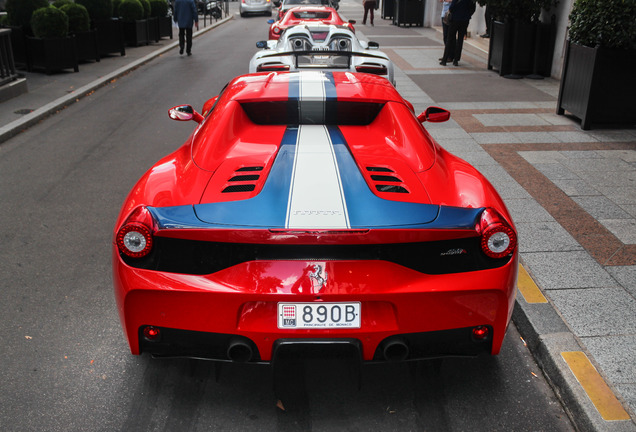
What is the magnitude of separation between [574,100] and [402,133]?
649 centimetres

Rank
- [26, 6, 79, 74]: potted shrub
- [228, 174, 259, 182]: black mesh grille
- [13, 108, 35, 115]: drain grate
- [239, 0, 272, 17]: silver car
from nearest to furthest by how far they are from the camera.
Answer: [228, 174, 259, 182]: black mesh grille
[13, 108, 35, 115]: drain grate
[26, 6, 79, 74]: potted shrub
[239, 0, 272, 17]: silver car

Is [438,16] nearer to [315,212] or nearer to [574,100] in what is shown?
[574,100]

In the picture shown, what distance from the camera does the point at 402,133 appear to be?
3.76 meters

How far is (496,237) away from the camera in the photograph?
9.18 feet

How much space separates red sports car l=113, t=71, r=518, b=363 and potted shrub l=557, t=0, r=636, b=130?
6543mm

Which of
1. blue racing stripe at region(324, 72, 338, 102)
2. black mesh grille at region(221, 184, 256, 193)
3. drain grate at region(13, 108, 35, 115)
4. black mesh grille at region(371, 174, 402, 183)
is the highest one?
blue racing stripe at region(324, 72, 338, 102)

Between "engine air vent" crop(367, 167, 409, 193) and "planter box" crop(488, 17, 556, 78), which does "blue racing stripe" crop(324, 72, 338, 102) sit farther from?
"planter box" crop(488, 17, 556, 78)

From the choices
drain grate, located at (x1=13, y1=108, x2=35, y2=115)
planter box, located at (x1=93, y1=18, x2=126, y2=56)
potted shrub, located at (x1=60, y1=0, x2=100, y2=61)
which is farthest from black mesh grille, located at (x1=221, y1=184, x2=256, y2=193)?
planter box, located at (x1=93, y1=18, x2=126, y2=56)

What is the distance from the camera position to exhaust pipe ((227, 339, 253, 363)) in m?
2.73

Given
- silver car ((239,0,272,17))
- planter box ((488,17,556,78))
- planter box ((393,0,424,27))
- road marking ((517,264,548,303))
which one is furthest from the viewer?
silver car ((239,0,272,17))

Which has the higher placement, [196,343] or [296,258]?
[296,258]

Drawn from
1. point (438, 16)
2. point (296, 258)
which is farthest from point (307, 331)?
point (438, 16)

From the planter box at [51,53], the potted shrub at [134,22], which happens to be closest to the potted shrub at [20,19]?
the planter box at [51,53]

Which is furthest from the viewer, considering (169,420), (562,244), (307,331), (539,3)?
(539,3)
